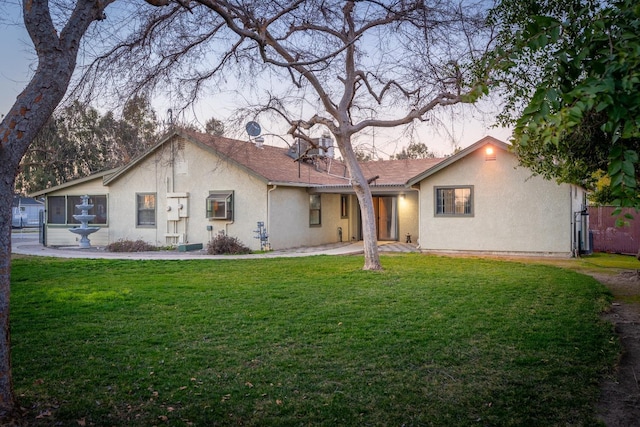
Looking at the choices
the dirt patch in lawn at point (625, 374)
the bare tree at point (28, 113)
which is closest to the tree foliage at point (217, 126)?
the bare tree at point (28, 113)

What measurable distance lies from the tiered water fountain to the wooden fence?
18.2m

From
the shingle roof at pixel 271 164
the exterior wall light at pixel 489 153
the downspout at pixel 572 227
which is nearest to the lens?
the downspout at pixel 572 227

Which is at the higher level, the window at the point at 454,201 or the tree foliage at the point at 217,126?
the tree foliage at the point at 217,126

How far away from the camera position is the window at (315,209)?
1970 cm

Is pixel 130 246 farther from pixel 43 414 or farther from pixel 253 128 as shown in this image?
pixel 43 414

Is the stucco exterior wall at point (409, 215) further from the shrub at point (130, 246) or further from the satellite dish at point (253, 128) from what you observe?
the satellite dish at point (253, 128)

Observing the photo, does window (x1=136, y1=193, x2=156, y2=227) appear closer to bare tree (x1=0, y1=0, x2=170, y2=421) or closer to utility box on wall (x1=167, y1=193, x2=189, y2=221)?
utility box on wall (x1=167, y1=193, x2=189, y2=221)

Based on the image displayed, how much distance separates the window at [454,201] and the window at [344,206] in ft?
19.1

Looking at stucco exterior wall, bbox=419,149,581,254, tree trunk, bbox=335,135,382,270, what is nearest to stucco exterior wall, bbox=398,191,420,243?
stucco exterior wall, bbox=419,149,581,254

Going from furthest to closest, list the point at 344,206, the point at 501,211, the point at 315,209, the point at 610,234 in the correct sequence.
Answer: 1. the point at 344,206
2. the point at 315,209
3. the point at 610,234
4. the point at 501,211

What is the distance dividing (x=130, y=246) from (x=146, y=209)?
6.83 feet

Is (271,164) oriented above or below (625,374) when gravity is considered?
above

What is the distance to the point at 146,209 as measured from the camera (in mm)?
19453

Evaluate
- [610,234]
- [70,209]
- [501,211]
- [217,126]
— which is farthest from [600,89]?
[70,209]
